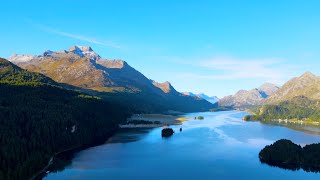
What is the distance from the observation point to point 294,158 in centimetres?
18975

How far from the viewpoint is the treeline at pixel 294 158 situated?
597 ft

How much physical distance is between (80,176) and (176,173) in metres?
40.8

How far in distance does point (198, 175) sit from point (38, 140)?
8528 centimetres

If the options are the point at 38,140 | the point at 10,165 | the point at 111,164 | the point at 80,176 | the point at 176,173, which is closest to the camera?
the point at 10,165

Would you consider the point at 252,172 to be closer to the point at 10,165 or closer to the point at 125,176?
the point at 125,176

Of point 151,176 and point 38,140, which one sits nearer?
point 151,176

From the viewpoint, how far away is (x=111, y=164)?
176875 mm

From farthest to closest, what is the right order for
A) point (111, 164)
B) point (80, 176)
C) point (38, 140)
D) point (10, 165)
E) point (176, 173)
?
point (38, 140)
point (111, 164)
point (176, 173)
point (80, 176)
point (10, 165)

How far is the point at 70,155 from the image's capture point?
196 meters

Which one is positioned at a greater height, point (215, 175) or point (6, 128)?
point (6, 128)

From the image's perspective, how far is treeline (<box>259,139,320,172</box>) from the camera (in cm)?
18200

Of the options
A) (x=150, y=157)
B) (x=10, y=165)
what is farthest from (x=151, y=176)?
(x=10, y=165)

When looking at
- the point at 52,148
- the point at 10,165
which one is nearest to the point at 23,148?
the point at 10,165

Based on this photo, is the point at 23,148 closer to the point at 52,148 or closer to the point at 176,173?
the point at 52,148
